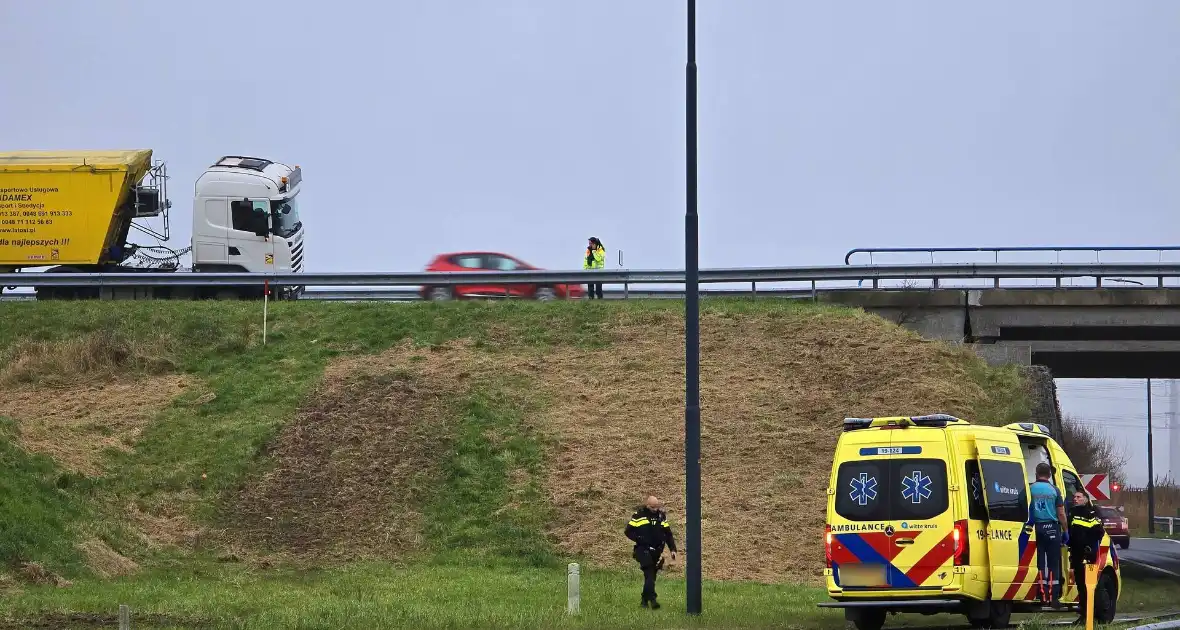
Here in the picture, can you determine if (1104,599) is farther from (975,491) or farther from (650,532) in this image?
(650,532)

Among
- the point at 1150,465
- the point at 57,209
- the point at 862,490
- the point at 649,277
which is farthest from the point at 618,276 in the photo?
the point at 1150,465

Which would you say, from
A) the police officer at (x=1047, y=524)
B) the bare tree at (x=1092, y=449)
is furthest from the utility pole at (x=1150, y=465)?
the police officer at (x=1047, y=524)

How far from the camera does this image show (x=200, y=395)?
28375 millimetres

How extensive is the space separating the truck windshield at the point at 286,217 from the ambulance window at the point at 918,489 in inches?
979

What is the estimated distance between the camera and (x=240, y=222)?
3716cm

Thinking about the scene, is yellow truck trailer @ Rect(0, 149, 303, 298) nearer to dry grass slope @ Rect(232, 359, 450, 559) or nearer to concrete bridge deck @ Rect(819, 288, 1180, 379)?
dry grass slope @ Rect(232, 359, 450, 559)

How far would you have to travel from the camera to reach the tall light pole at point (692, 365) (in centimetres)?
1648

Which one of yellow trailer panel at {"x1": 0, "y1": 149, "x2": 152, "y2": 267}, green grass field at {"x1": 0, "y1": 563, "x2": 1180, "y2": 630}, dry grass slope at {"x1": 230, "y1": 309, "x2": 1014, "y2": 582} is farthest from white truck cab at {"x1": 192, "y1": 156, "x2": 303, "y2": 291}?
green grass field at {"x1": 0, "y1": 563, "x2": 1180, "y2": 630}

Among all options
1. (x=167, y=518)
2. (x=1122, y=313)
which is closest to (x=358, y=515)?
(x=167, y=518)

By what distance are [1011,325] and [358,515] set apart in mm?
14542

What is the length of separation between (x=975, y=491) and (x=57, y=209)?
91.0 ft

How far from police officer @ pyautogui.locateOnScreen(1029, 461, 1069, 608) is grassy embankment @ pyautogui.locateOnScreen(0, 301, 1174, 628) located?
277 cm

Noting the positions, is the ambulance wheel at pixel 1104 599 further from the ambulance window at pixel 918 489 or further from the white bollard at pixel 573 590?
the white bollard at pixel 573 590

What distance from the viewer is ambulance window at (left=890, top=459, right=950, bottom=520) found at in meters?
15.2
